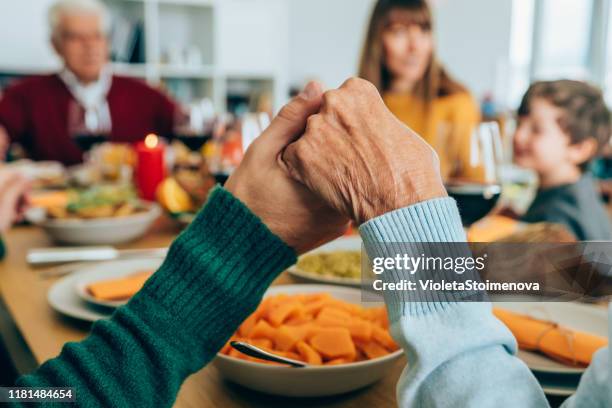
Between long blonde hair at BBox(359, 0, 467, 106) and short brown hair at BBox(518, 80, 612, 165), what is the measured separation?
1.58 feet

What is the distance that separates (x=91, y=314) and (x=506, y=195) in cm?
153

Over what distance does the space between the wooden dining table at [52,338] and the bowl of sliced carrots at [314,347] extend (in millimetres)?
15

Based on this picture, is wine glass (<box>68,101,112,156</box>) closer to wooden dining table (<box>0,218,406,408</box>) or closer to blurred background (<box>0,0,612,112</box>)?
wooden dining table (<box>0,218,406,408</box>)

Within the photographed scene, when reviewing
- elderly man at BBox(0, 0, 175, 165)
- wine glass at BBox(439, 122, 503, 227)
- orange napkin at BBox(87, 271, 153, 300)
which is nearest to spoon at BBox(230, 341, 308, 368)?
orange napkin at BBox(87, 271, 153, 300)

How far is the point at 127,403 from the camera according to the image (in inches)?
18.1

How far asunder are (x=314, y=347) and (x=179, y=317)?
123 millimetres

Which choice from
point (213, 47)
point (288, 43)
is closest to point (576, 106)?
point (213, 47)

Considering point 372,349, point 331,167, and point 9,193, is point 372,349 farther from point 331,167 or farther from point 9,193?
point 9,193

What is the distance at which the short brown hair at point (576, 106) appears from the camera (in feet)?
5.19

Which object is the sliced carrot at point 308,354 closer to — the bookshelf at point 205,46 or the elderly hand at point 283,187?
the elderly hand at point 283,187

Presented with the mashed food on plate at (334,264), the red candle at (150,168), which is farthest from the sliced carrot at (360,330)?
the red candle at (150,168)

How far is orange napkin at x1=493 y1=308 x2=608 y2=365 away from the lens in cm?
51

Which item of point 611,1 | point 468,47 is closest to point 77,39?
Result: point 468,47

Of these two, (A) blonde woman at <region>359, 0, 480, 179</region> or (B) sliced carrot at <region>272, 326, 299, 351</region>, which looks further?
(A) blonde woman at <region>359, 0, 480, 179</region>
